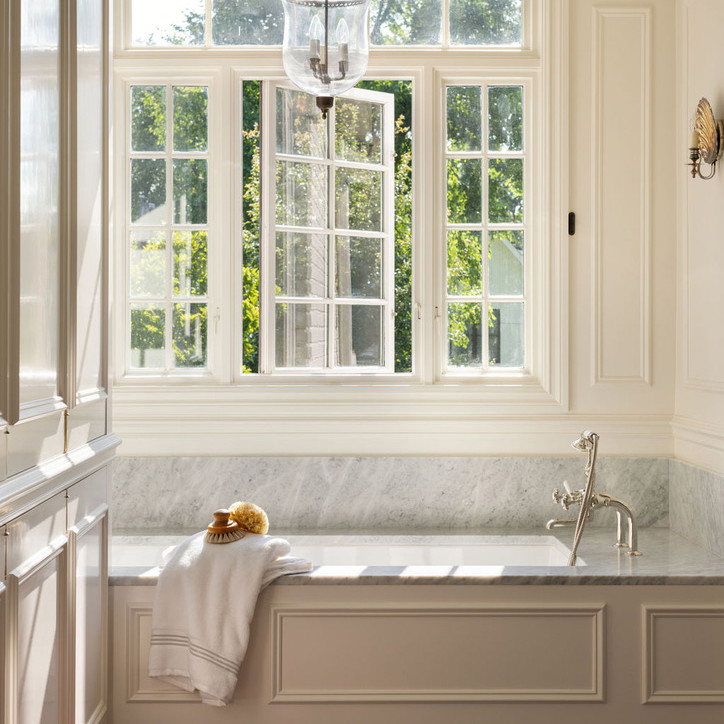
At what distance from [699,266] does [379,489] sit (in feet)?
4.79

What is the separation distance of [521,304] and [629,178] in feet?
2.11

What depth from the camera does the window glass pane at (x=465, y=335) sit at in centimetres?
350

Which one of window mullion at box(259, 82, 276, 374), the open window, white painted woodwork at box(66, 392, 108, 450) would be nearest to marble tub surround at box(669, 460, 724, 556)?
the open window

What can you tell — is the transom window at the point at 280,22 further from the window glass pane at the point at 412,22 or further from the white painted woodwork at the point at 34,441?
the white painted woodwork at the point at 34,441

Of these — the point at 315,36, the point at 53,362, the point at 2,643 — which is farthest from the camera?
the point at 315,36

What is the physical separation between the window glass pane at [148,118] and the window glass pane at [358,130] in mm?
703

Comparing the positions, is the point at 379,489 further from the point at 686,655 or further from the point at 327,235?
the point at 686,655

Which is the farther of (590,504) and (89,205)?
(590,504)

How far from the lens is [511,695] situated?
2617 millimetres

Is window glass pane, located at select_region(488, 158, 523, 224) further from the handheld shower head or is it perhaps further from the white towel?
the white towel

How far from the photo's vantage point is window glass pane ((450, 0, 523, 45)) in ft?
11.4

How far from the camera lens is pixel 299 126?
348 cm

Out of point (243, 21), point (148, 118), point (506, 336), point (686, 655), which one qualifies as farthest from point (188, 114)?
point (686, 655)

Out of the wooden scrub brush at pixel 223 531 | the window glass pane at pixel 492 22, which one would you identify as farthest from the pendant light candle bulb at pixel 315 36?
the wooden scrub brush at pixel 223 531
